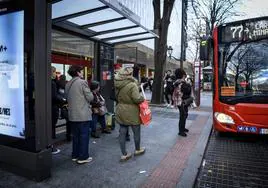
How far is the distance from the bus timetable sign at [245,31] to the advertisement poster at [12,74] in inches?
192

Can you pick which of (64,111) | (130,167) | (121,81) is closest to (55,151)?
(64,111)

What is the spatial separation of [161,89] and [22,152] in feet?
36.5

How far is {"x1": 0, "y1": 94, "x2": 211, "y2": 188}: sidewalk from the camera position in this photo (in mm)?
3955

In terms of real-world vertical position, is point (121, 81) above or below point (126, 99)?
above

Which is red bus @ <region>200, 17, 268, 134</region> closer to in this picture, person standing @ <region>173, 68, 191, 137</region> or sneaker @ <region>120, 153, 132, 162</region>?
person standing @ <region>173, 68, 191, 137</region>

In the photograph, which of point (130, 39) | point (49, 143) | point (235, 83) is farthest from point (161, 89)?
point (49, 143)

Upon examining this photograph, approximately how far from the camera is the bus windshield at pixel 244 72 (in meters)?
6.41

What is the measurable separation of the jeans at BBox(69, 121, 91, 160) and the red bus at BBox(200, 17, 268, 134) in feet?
11.6

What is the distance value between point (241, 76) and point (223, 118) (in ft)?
3.56

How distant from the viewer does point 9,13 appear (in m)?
3.96

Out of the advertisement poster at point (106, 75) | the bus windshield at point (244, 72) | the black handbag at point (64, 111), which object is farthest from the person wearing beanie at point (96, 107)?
the bus windshield at point (244, 72)

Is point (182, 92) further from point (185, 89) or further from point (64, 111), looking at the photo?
point (64, 111)

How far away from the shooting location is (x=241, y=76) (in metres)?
6.60

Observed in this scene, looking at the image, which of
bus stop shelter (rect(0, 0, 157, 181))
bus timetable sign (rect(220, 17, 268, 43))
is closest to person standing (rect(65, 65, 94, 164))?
bus stop shelter (rect(0, 0, 157, 181))
